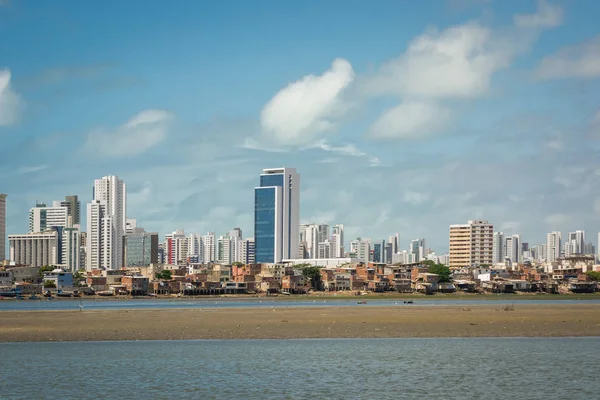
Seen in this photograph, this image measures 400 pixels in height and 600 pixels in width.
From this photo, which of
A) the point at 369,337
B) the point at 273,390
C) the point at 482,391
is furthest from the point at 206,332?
the point at 482,391

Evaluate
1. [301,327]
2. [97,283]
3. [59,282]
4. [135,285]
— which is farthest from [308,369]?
[97,283]

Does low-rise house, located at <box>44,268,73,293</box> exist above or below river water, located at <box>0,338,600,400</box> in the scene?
below

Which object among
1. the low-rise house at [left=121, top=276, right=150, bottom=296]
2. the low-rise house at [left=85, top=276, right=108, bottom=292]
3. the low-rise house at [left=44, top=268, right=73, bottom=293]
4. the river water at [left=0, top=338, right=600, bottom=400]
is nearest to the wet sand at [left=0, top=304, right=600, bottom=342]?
the river water at [left=0, top=338, right=600, bottom=400]

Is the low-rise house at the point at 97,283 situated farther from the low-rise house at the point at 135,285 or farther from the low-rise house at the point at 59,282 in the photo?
the low-rise house at the point at 135,285

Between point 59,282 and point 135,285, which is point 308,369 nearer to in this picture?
point 135,285

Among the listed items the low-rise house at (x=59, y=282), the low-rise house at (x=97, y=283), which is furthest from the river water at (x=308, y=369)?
the low-rise house at (x=97, y=283)

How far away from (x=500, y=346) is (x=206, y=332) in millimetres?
21137

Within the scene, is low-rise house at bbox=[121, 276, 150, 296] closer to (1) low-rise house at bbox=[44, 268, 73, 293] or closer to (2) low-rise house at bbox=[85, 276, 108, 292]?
(2) low-rise house at bbox=[85, 276, 108, 292]

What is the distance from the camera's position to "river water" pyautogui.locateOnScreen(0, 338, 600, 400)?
3528 centimetres

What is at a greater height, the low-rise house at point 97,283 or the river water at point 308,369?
the river water at point 308,369

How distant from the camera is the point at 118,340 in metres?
56.6

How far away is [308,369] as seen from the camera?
136 ft

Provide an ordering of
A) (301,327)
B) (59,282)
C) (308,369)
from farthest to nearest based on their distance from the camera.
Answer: (59,282) → (301,327) → (308,369)

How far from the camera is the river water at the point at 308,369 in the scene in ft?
116
